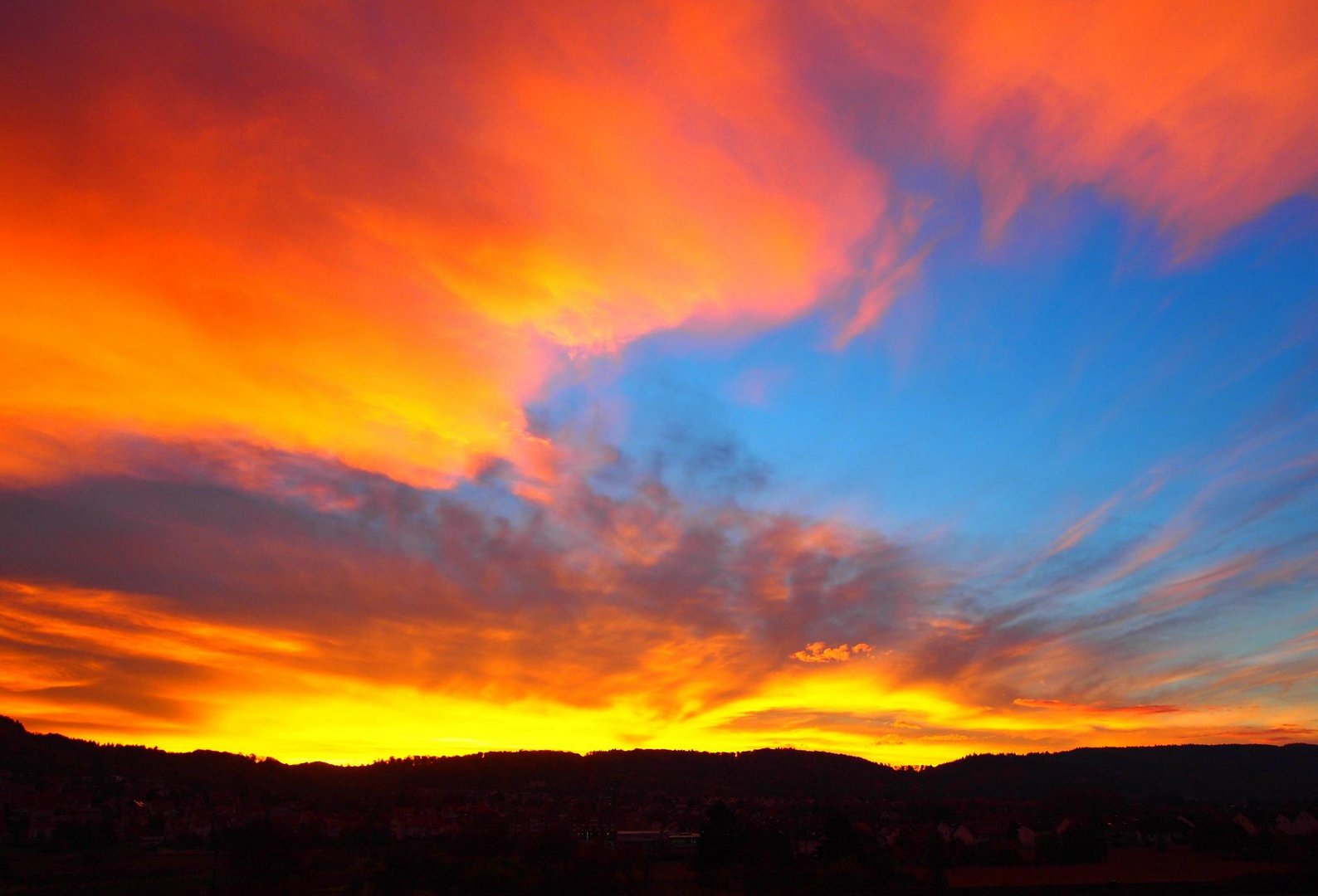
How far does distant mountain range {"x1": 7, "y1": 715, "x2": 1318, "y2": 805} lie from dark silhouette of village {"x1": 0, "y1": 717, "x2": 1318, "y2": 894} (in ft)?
1.50

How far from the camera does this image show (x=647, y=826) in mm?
85812

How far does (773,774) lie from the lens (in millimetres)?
142625

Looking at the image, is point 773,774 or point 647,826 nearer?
point 647,826

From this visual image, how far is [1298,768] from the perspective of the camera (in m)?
120

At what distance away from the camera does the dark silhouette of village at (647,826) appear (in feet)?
145

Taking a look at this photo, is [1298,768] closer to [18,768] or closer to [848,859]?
[848,859]

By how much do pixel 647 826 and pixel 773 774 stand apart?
62.7 m

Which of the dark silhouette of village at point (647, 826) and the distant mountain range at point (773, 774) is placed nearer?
the dark silhouette of village at point (647, 826)

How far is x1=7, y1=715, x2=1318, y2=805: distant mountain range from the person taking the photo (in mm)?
104875

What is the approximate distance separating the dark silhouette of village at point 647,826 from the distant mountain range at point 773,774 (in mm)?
456

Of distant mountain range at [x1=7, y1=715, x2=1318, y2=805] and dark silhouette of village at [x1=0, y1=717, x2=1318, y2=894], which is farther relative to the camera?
distant mountain range at [x1=7, y1=715, x2=1318, y2=805]

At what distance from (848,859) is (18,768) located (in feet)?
289

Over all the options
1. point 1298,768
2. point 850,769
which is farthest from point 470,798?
point 1298,768

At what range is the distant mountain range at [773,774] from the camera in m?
105
